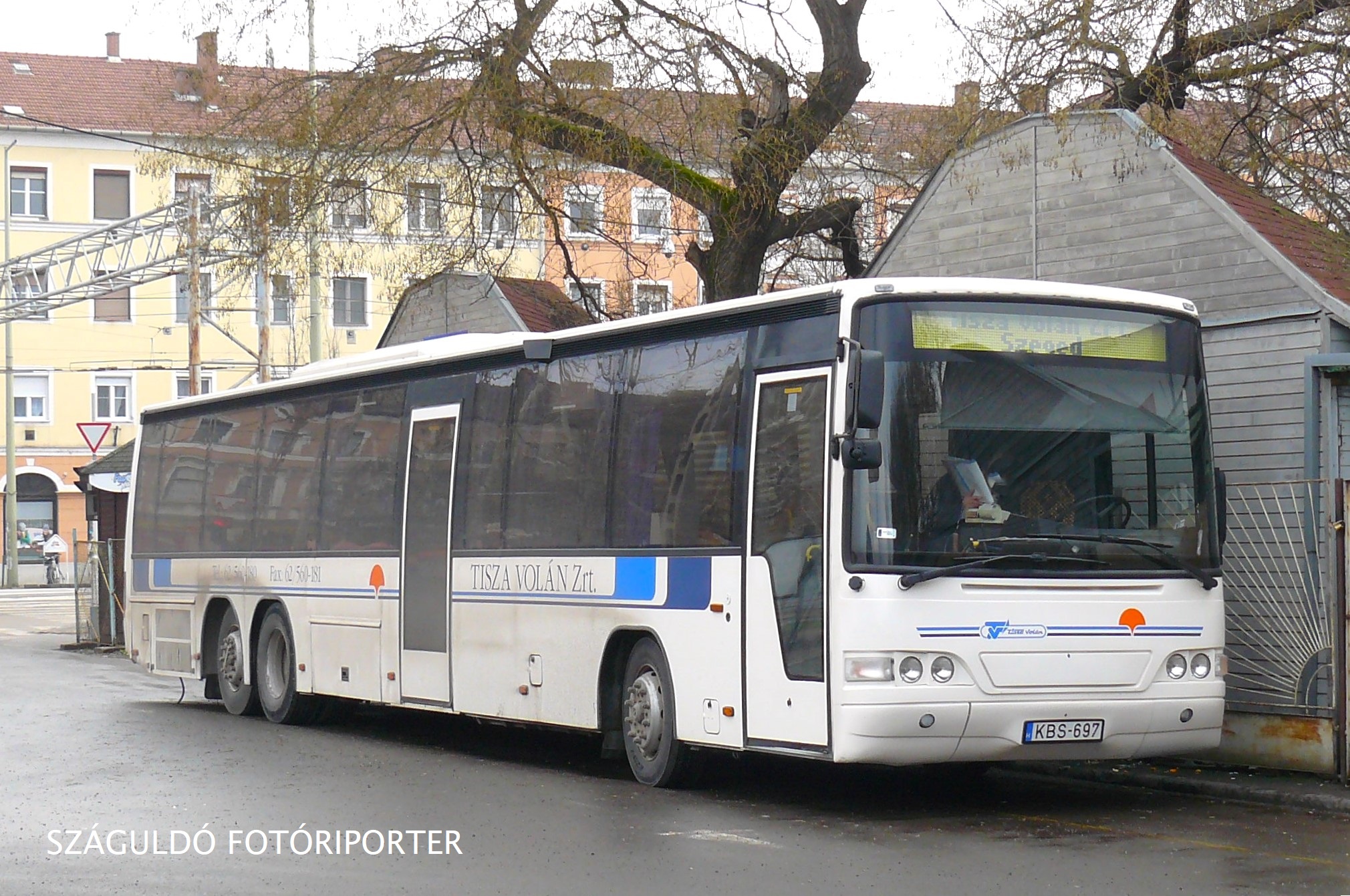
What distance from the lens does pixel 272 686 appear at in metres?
18.5

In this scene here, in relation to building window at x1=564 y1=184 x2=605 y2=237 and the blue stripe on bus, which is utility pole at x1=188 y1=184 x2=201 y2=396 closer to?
building window at x1=564 y1=184 x2=605 y2=237

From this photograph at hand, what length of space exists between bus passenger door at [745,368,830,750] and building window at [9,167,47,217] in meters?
58.8

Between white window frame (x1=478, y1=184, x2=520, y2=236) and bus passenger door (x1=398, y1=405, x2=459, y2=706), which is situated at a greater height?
white window frame (x1=478, y1=184, x2=520, y2=236)

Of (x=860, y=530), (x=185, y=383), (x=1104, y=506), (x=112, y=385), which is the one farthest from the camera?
(x=185, y=383)

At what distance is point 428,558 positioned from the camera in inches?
609

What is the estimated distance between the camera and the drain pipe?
1237 centimetres

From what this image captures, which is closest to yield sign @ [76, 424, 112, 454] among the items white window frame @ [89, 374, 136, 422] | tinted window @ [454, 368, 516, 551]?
tinted window @ [454, 368, 516, 551]

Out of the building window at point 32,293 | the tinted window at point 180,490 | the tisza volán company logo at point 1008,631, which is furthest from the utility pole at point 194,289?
the tisza volán company logo at point 1008,631

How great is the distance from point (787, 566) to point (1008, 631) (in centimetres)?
135

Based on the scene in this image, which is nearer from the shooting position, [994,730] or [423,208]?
[994,730]

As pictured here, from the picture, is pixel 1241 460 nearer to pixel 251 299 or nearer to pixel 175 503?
pixel 175 503

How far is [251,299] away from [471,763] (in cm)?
5209

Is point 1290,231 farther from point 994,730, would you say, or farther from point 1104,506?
point 994,730

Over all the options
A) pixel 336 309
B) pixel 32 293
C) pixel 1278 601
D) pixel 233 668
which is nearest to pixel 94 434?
pixel 32 293
